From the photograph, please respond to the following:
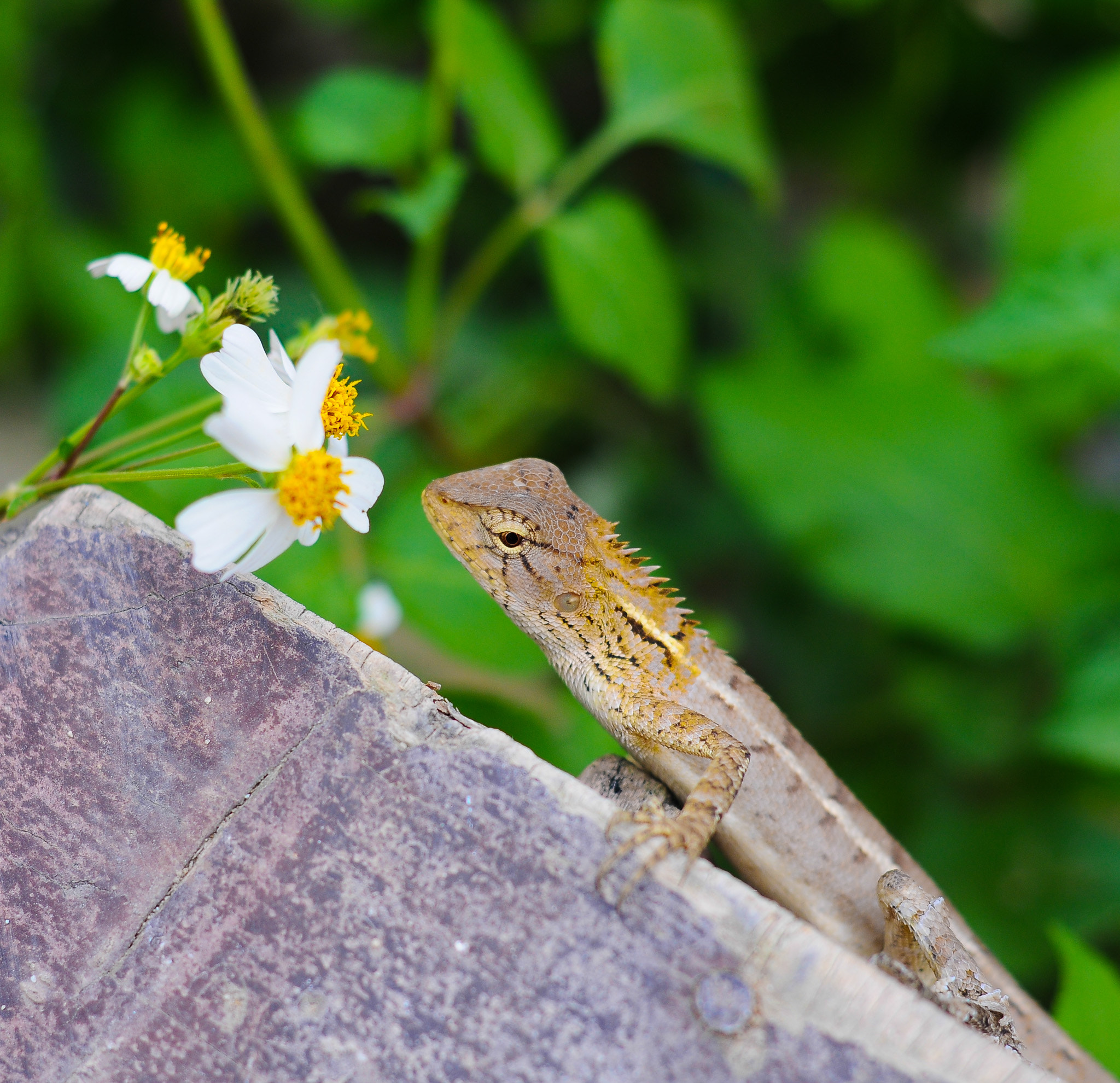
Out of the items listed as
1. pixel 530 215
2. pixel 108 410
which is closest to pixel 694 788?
pixel 108 410

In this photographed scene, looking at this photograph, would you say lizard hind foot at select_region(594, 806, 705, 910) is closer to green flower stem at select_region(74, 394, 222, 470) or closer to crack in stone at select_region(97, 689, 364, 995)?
crack in stone at select_region(97, 689, 364, 995)

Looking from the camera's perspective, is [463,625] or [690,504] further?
[690,504]

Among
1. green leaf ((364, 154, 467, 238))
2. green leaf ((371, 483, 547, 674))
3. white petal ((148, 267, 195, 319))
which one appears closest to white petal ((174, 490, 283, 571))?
white petal ((148, 267, 195, 319))

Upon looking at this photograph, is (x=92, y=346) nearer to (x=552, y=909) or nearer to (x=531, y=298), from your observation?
(x=531, y=298)

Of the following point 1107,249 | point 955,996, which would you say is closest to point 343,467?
point 955,996

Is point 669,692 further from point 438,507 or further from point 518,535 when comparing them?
point 438,507

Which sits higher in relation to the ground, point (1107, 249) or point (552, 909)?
point (1107, 249)
